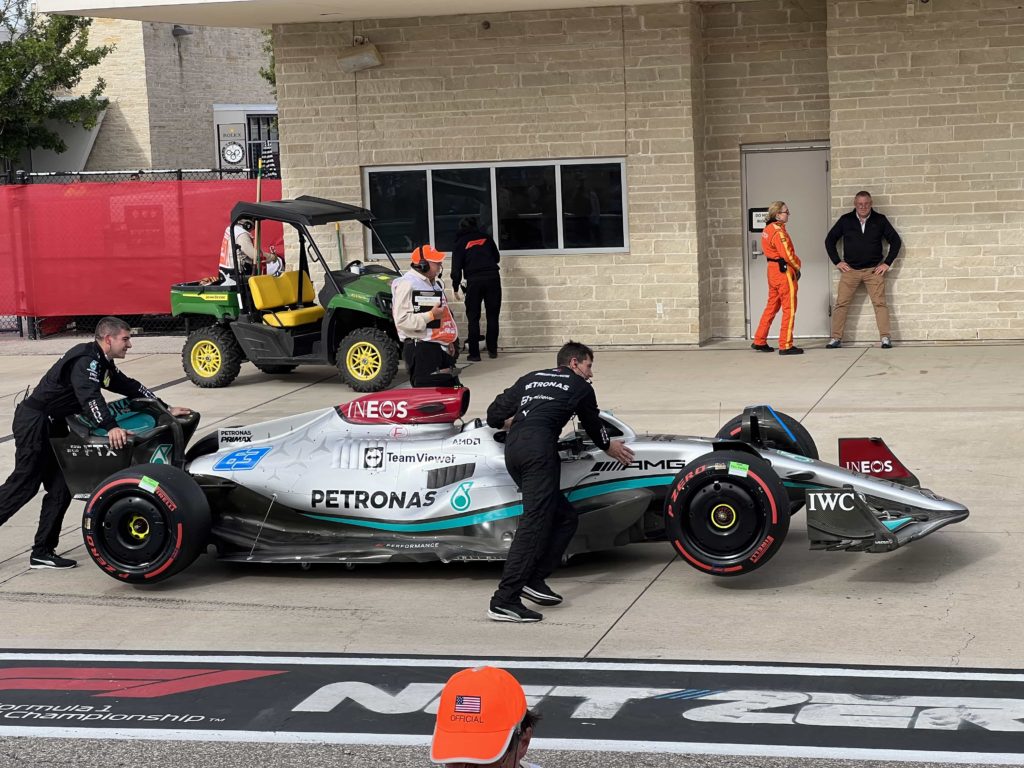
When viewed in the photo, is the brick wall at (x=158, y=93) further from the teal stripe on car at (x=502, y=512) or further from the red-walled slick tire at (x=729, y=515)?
the red-walled slick tire at (x=729, y=515)

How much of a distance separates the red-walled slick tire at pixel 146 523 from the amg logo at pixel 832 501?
3567 millimetres

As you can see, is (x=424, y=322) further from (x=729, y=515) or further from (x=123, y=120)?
(x=123, y=120)

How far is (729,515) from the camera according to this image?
8.14 meters

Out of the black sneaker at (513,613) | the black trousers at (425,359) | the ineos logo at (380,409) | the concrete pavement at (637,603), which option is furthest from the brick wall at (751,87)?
the black sneaker at (513,613)

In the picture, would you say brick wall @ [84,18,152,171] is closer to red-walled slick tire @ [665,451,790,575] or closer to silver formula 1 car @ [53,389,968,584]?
silver formula 1 car @ [53,389,968,584]

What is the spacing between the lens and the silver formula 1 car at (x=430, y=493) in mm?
8133

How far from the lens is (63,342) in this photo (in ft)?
69.4

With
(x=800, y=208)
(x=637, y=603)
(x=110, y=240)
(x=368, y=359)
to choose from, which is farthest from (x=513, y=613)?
(x=110, y=240)

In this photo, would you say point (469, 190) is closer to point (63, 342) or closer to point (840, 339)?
point (840, 339)

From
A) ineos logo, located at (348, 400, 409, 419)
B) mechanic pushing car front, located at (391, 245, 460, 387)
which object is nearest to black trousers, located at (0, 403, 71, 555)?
ineos logo, located at (348, 400, 409, 419)

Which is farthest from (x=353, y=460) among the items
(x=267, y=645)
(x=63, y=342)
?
(x=63, y=342)

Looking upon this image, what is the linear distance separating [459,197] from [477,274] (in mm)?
1464

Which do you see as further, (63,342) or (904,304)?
(63,342)

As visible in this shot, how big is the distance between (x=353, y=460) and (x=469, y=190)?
1037 cm
